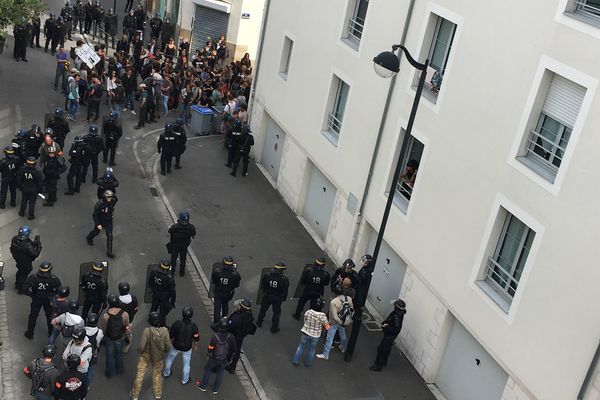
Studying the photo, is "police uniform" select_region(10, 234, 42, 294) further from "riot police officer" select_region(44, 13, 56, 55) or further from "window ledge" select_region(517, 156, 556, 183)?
"riot police officer" select_region(44, 13, 56, 55)

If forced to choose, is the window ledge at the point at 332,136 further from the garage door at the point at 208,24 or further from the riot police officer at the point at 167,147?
the garage door at the point at 208,24

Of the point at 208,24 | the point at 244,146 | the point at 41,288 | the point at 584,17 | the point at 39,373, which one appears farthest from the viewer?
the point at 208,24

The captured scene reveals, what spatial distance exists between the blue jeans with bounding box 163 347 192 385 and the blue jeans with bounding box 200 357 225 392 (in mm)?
300

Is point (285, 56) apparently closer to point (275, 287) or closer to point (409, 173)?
point (409, 173)

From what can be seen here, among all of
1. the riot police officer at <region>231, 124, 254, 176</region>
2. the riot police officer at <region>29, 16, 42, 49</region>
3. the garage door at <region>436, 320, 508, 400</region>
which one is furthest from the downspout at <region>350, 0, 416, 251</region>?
the riot police officer at <region>29, 16, 42, 49</region>

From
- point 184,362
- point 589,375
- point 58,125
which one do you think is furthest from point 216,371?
point 58,125

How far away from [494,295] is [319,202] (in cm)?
798

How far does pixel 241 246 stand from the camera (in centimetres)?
1959

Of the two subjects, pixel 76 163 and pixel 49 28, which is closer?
pixel 76 163

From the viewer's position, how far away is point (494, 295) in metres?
13.5

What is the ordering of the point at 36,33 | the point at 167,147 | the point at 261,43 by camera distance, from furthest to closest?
the point at 36,33 → the point at 261,43 → the point at 167,147

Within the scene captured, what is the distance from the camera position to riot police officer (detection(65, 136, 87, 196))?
19750 millimetres

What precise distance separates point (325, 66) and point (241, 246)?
16.8 feet

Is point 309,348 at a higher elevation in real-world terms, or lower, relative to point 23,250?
lower
